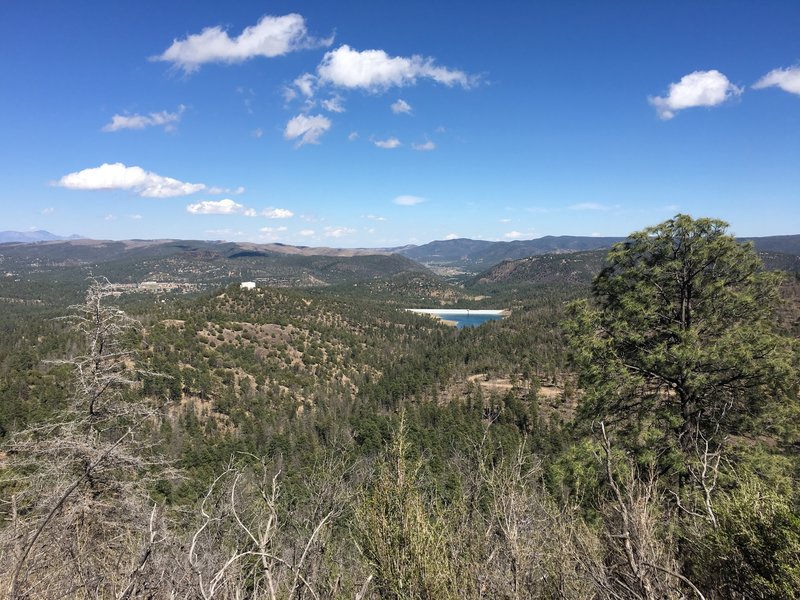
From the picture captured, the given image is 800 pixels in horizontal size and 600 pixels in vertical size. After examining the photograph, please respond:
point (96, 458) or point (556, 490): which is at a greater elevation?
point (96, 458)

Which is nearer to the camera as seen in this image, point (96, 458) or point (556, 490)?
point (96, 458)

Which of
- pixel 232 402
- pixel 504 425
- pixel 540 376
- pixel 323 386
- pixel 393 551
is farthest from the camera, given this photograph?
pixel 540 376

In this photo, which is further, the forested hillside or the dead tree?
the dead tree

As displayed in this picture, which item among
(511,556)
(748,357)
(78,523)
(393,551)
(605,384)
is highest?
(748,357)

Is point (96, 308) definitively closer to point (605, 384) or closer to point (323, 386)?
point (605, 384)

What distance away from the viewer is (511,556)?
21.5ft

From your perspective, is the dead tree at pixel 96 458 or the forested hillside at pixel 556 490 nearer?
the forested hillside at pixel 556 490

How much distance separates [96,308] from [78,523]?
4.66 meters

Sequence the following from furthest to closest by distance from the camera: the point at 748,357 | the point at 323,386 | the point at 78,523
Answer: the point at 323,386 < the point at 748,357 < the point at 78,523

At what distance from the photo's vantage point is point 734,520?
17.3ft

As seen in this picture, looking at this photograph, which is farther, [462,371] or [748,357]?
[462,371]

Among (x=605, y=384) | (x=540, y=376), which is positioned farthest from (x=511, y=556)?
(x=540, y=376)

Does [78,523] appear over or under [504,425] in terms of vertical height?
over

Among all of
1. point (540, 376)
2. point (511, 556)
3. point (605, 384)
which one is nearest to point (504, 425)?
point (540, 376)
